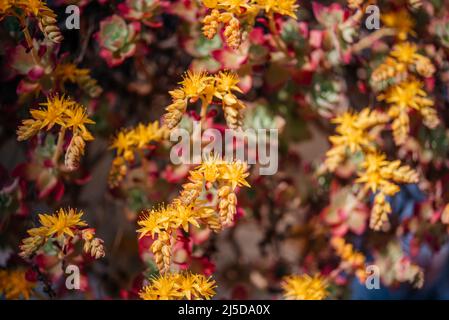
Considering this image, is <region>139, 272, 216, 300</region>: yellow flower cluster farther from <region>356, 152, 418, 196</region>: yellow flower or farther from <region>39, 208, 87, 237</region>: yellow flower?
<region>356, 152, 418, 196</region>: yellow flower

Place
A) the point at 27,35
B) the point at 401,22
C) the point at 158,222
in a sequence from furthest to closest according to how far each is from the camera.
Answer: the point at 401,22 → the point at 27,35 → the point at 158,222

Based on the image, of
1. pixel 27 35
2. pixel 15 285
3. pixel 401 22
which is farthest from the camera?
pixel 401 22

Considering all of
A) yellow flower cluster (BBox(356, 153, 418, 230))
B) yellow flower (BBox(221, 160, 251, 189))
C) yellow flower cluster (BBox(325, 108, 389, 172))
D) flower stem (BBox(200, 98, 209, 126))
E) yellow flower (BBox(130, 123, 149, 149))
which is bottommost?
yellow flower cluster (BBox(356, 153, 418, 230))

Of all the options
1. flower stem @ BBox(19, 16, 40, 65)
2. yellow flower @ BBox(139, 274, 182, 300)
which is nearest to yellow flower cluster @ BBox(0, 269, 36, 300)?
yellow flower @ BBox(139, 274, 182, 300)

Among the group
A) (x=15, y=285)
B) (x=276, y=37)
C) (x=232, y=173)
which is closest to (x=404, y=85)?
(x=276, y=37)

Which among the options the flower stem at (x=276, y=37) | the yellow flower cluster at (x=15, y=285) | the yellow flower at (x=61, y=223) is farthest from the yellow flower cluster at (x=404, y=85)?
the yellow flower cluster at (x=15, y=285)

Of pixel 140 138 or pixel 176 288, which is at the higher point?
pixel 140 138

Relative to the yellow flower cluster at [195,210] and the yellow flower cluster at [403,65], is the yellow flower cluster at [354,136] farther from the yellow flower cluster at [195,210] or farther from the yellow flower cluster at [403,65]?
the yellow flower cluster at [195,210]

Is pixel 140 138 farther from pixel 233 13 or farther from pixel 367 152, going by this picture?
pixel 367 152
